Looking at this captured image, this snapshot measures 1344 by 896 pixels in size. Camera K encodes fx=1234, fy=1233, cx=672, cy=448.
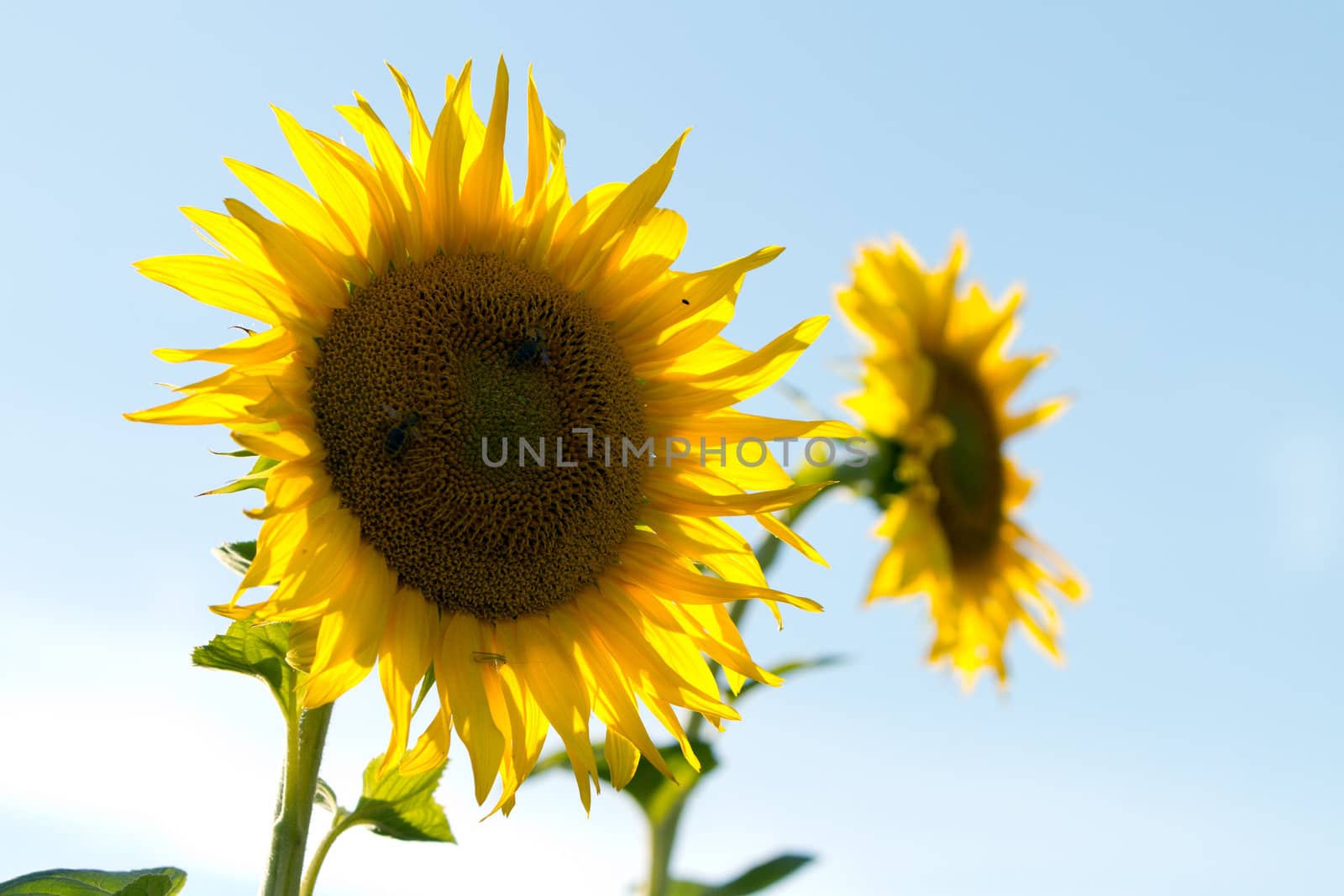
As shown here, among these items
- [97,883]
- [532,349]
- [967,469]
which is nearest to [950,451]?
[967,469]

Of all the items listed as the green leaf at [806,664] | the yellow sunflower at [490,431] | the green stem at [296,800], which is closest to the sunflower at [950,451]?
the green leaf at [806,664]

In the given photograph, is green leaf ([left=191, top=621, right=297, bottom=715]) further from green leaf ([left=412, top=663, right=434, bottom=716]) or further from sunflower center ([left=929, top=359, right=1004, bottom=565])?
sunflower center ([left=929, top=359, right=1004, bottom=565])

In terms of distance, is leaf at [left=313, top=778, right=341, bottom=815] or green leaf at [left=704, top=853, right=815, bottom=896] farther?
green leaf at [left=704, top=853, right=815, bottom=896]

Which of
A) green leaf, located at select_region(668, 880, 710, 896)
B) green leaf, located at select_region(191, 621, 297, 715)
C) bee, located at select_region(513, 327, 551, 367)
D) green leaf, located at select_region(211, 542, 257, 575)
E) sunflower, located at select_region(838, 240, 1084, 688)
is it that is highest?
sunflower, located at select_region(838, 240, 1084, 688)

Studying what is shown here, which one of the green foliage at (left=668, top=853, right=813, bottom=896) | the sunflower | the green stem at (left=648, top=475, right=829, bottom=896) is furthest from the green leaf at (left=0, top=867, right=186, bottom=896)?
the sunflower

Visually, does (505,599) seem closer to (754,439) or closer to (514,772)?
(514,772)

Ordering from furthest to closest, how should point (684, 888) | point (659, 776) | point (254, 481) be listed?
point (684, 888) < point (659, 776) < point (254, 481)

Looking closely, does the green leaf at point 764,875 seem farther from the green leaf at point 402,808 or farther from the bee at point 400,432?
the bee at point 400,432

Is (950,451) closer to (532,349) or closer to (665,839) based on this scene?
(665,839)
